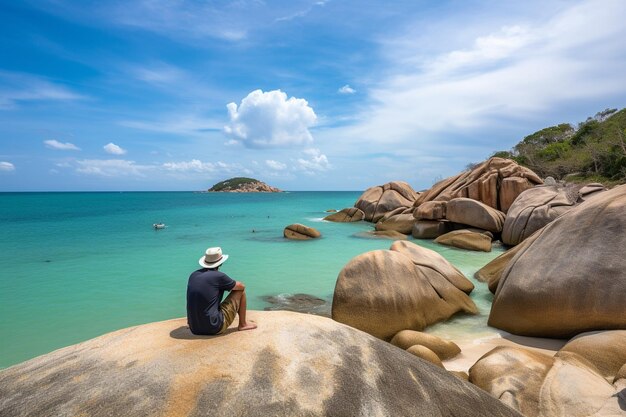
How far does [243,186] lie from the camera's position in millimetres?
181625

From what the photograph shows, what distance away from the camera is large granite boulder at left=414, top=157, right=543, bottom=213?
2231cm

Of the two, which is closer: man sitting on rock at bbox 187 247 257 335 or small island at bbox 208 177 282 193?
man sitting on rock at bbox 187 247 257 335

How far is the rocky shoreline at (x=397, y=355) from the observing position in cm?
314

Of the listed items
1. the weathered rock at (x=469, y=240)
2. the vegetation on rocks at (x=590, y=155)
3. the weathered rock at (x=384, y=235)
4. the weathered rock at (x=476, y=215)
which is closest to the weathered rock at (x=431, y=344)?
the weathered rock at (x=469, y=240)

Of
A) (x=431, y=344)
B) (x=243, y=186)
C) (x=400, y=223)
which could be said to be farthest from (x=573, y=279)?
(x=243, y=186)

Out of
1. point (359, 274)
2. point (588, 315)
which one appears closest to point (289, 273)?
point (359, 274)

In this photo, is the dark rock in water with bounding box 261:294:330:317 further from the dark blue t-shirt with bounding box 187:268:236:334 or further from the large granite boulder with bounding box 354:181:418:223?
the large granite boulder with bounding box 354:181:418:223

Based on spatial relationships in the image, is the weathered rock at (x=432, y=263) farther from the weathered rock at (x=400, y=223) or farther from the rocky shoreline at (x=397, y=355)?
the weathered rock at (x=400, y=223)

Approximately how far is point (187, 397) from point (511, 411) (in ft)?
10.7

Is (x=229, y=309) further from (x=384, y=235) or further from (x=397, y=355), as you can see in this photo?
(x=384, y=235)

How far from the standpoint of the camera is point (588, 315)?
6.43m

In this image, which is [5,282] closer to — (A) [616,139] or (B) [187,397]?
(B) [187,397]

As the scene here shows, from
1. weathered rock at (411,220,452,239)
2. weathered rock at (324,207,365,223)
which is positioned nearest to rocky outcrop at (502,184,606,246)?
weathered rock at (411,220,452,239)

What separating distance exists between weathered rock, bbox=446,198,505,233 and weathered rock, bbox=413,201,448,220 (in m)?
0.85
